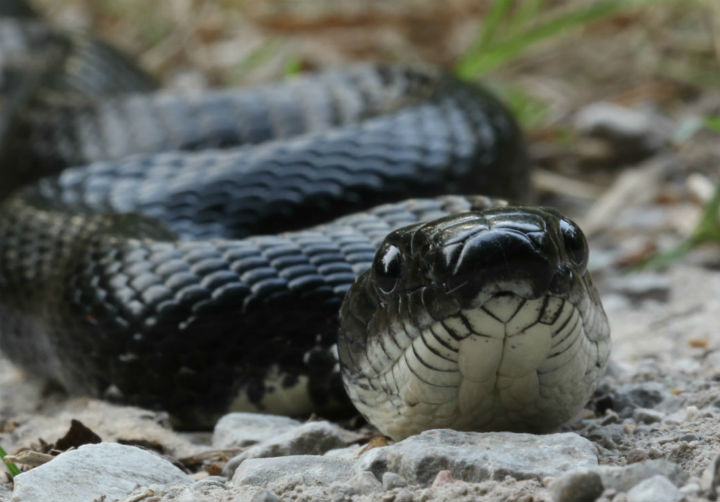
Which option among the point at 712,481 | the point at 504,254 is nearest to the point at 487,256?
the point at 504,254

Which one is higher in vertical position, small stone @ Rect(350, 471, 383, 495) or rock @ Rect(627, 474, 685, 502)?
rock @ Rect(627, 474, 685, 502)

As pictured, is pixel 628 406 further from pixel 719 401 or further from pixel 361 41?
pixel 361 41

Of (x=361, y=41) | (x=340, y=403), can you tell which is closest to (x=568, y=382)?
(x=340, y=403)

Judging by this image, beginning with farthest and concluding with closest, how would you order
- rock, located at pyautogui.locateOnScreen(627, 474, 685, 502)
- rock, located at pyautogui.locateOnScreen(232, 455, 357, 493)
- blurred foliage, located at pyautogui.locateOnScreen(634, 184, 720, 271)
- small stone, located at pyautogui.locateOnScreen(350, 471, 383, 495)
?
blurred foliage, located at pyautogui.locateOnScreen(634, 184, 720, 271) → rock, located at pyautogui.locateOnScreen(232, 455, 357, 493) → small stone, located at pyautogui.locateOnScreen(350, 471, 383, 495) → rock, located at pyautogui.locateOnScreen(627, 474, 685, 502)

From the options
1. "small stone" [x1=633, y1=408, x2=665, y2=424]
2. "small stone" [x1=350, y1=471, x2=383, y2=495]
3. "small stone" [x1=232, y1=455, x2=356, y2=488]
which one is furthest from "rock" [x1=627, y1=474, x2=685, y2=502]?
"small stone" [x1=633, y1=408, x2=665, y2=424]

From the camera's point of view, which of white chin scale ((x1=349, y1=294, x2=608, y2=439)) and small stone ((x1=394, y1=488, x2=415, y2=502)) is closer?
small stone ((x1=394, y1=488, x2=415, y2=502))

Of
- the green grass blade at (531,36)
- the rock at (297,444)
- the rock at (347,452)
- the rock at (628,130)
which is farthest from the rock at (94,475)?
the rock at (628,130)

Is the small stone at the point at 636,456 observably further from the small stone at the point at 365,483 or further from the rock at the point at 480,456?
the small stone at the point at 365,483

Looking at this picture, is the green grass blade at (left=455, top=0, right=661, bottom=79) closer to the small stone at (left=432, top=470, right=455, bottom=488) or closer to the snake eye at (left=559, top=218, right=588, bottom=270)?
the snake eye at (left=559, top=218, right=588, bottom=270)
